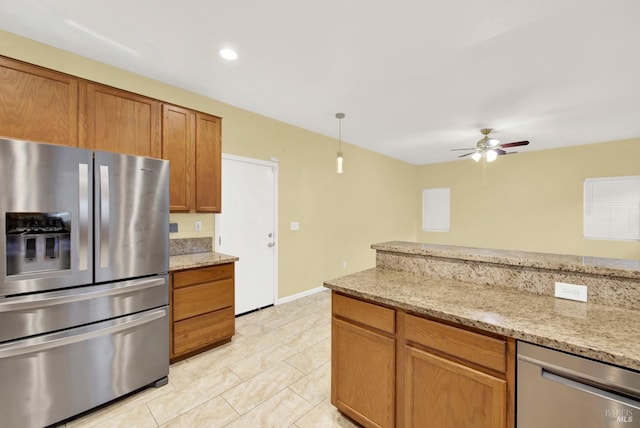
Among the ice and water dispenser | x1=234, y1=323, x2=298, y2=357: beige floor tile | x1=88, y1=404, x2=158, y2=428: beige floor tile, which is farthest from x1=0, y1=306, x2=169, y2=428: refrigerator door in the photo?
x1=234, y1=323, x2=298, y2=357: beige floor tile

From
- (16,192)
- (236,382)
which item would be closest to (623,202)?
(236,382)

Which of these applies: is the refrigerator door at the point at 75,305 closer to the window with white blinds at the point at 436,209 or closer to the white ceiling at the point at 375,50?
the white ceiling at the point at 375,50

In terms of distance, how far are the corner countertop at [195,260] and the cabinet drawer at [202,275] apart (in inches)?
2.2

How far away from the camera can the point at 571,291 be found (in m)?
1.41

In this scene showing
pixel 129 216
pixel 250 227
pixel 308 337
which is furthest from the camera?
pixel 250 227

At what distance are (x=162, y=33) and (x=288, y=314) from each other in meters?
3.31

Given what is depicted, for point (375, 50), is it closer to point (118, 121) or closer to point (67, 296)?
point (118, 121)

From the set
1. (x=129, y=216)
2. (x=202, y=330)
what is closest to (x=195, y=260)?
(x=202, y=330)

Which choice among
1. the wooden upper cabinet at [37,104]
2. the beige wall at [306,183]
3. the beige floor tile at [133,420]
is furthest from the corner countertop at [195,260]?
the wooden upper cabinet at [37,104]

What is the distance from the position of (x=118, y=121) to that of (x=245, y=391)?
→ 257 cm

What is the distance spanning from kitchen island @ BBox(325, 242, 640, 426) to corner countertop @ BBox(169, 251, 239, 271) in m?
1.42

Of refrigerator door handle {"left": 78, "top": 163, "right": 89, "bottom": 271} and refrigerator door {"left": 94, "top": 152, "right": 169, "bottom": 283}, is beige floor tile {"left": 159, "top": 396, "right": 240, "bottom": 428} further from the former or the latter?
refrigerator door handle {"left": 78, "top": 163, "right": 89, "bottom": 271}

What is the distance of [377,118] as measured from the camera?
382cm

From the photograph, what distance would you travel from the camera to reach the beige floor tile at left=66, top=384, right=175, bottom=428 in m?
1.77
